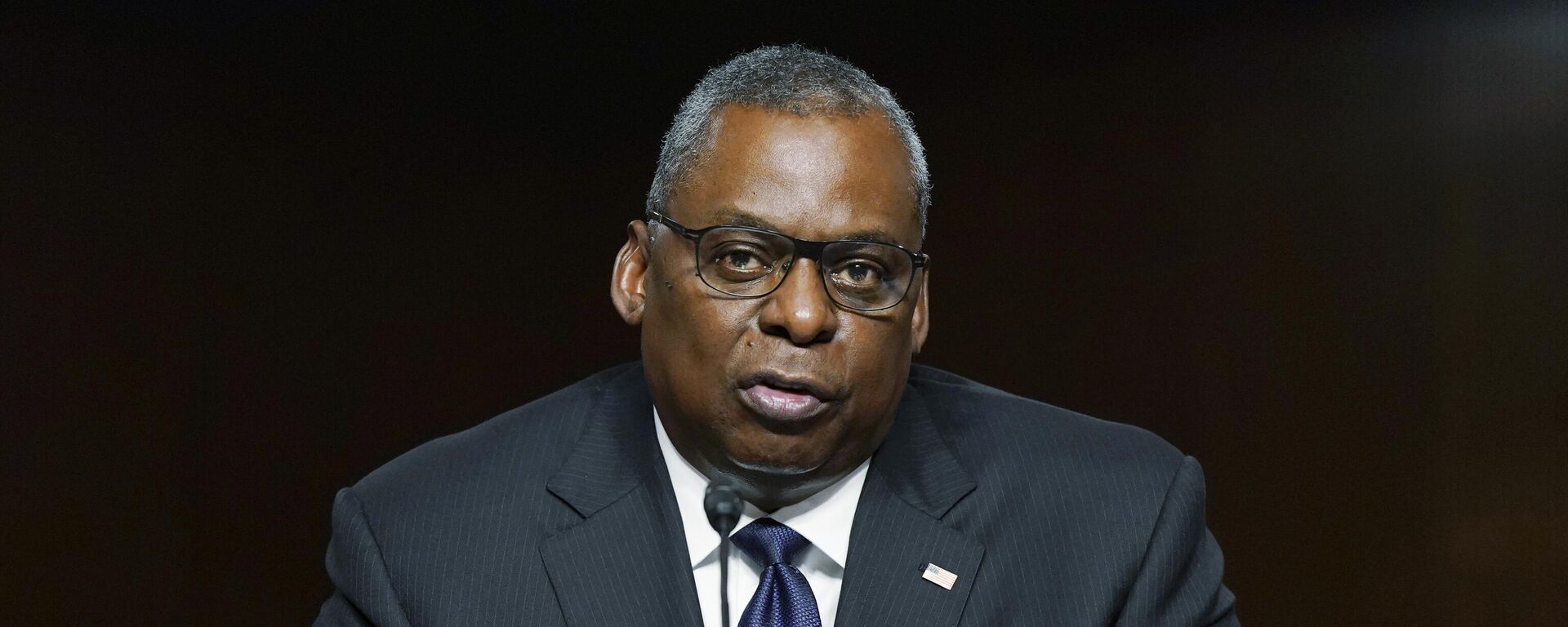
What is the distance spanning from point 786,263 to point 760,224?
6 centimetres

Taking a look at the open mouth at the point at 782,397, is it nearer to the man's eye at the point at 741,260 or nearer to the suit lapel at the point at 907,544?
the man's eye at the point at 741,260

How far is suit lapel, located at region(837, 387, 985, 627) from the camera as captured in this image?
76.7 inches

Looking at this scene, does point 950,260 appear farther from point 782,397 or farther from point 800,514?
point 782,397

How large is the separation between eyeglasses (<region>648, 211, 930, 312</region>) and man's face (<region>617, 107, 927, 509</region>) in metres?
0.01

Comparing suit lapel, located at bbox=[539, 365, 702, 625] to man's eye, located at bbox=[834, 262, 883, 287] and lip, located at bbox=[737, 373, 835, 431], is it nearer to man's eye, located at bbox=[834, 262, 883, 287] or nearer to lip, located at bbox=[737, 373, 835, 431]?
lip, located at bbox=[737, 373, 835, 431]

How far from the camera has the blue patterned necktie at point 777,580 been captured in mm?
1917

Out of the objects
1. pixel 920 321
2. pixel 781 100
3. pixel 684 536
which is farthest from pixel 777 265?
pixel 684 536

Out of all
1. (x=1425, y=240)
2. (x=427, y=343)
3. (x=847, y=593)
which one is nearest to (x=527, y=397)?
(x=427, y=343)

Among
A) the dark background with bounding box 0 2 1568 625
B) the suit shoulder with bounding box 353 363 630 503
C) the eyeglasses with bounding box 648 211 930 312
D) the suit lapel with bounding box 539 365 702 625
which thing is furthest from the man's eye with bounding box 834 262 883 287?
the dark background with bounding box 0 2 1568 625

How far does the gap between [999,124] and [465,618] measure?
5.93 feet

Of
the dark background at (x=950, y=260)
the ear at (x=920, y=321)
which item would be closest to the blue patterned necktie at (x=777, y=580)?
the ear at (x=920, y=321)

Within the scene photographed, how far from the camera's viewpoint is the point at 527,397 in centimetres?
329

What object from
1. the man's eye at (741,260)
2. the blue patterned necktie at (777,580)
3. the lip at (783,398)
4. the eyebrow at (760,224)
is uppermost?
the eyebrow at (760,224)

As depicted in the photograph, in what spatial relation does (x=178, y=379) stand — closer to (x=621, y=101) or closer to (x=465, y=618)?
(x=621, y=101)
